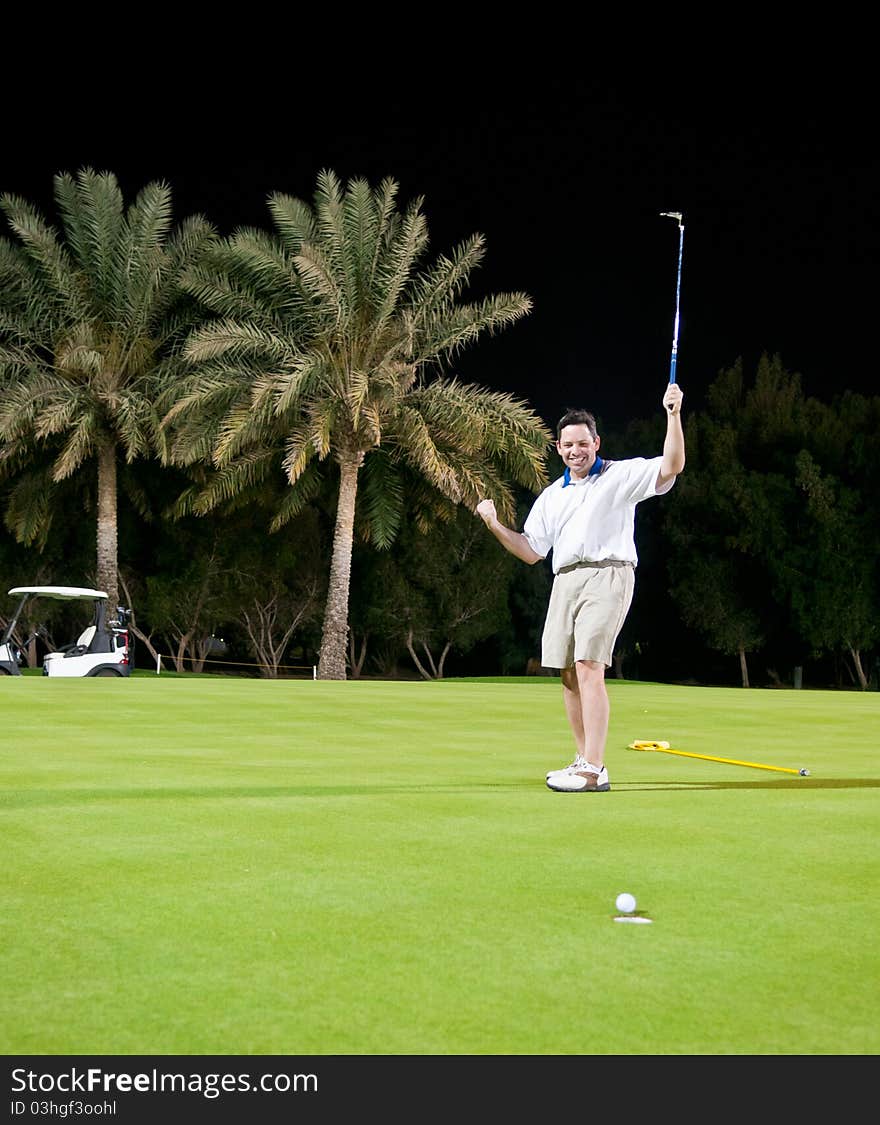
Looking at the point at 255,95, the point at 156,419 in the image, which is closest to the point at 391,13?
the point at 255,95

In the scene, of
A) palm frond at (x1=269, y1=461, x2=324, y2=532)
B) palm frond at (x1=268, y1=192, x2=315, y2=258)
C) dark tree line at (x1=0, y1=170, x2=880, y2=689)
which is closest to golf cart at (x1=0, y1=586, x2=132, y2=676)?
dark tree line at (x1=0, y1=170, x2=880, y2=689)

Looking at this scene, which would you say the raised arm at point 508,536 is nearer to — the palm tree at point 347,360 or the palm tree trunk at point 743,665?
the palm tree at point 347,360

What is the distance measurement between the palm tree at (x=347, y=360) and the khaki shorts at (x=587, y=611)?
2419 cm

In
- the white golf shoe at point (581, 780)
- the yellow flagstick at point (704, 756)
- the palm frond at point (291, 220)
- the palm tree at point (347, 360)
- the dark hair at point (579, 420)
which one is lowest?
the yellow flagstick at point (704, 756)

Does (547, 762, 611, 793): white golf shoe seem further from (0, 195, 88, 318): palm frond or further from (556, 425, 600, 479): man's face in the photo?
(0, 195, 88, 318): palm frond

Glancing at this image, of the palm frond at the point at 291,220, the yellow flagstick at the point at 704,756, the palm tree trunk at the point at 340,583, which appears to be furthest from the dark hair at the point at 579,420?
the palm frond at the point at 291,220

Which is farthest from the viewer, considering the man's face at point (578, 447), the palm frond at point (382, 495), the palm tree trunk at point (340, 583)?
the palm frond at point (382, 495)

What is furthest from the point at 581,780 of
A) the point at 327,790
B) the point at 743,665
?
the point at 743,665

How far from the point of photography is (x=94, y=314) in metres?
35.7

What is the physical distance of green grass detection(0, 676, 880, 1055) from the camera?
3346 mm

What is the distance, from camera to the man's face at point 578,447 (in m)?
8.62

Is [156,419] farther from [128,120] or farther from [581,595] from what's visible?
[581,595]

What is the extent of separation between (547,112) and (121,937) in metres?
53.9

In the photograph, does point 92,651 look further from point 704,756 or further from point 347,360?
point 704,756
